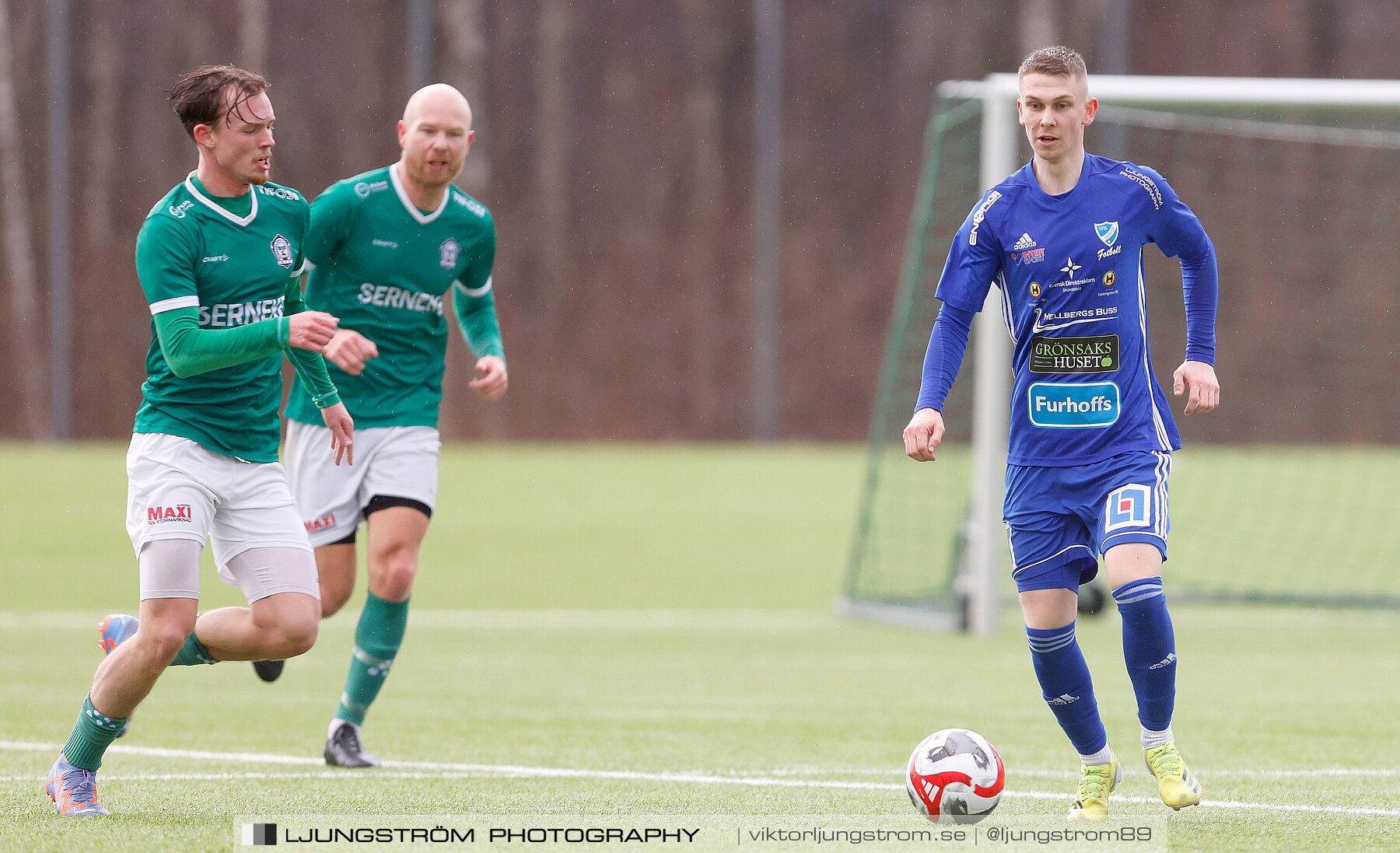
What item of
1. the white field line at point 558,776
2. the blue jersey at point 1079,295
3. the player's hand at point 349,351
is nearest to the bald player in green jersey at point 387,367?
the white field line at point 558,776

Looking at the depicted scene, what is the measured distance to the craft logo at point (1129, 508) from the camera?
394cm

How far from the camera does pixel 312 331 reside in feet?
12.3

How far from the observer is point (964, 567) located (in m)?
9.26

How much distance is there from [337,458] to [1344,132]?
28.9ft

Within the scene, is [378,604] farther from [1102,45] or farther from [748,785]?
[1102,45]

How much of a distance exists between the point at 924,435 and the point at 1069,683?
0.77 meters

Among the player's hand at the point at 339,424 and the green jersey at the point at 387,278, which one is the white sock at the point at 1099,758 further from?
the green jersey at the point at 387,278

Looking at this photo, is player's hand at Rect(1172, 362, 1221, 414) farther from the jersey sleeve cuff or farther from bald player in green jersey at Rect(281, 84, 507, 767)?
the jersey sleeve cuff

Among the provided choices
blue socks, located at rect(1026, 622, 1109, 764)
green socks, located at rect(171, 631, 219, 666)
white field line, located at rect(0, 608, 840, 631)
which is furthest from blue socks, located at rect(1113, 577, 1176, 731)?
white field line, located at rect(0, 608, 840, 631)

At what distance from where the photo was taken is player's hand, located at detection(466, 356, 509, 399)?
5020mm

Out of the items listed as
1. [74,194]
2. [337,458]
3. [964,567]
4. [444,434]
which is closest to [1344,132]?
[964,567]

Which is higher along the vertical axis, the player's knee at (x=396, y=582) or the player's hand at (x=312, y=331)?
the player's hand at (x=312, y=331)

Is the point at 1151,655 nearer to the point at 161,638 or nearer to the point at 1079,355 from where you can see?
the point at 1079,355

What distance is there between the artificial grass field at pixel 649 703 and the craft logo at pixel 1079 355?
1157 millimetres
